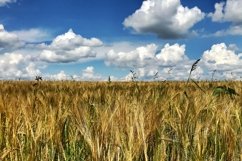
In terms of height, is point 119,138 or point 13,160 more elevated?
point 119,138

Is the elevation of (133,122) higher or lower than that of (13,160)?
higher

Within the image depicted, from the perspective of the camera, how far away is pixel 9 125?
2121 mm

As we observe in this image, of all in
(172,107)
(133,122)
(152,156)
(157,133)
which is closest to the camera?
(133,122)

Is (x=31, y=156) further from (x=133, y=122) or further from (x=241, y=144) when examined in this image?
(x=241, y=144)

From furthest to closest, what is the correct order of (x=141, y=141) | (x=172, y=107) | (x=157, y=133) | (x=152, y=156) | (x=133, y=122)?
(x=172, y=107) → (x=157, y=133) → (x=152, y=156) → (x=133, y=122) → (x=141, y=141)

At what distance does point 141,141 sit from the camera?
61.2 inches

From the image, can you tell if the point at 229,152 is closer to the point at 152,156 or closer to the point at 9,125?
the point at 152,156

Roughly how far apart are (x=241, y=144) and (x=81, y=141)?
34.7 inches

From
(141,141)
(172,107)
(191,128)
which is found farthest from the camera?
(172,107)

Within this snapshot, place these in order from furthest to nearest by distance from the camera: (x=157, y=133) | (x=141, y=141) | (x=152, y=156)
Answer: (x=157, y=133) → (x=152, y=156) → (x=141, y=141)

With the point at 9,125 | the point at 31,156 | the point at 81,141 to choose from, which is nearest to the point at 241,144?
the point at 81,141

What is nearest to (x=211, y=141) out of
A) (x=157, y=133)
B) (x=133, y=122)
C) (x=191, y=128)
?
(x=191, y=128)

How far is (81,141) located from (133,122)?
2.02ft

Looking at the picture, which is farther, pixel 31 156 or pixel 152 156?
pixel 152 156
